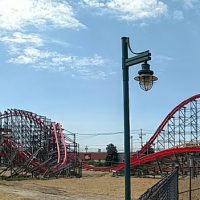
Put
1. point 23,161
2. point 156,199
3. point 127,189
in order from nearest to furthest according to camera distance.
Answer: point 156,199
point 127,189
point 23,161

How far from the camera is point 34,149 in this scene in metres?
53.4

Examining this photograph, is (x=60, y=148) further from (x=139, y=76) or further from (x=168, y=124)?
(x=139, y=76)

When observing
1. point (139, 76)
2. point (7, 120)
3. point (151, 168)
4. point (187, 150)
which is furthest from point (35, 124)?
point (139, 76)

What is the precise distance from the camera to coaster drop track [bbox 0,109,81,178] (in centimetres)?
4509

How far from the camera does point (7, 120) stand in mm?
56844

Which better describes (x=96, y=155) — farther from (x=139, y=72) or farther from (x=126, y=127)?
(x=126, y=127)

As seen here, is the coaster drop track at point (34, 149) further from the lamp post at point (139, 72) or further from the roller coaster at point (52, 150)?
the lamp post at point (139, 72)

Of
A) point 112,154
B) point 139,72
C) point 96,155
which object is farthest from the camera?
point 96,155

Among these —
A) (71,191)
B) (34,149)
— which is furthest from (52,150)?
(71,191)

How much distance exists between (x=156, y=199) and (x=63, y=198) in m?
16.1

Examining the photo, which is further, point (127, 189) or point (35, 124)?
point (35, 124)

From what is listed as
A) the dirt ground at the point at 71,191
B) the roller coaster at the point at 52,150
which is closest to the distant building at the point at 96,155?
the roller coaster at the point at 52,150

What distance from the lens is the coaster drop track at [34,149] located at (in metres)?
45.1

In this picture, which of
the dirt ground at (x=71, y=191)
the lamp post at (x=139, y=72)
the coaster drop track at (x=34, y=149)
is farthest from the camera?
the coaster drop track at (x=34, y=149)
